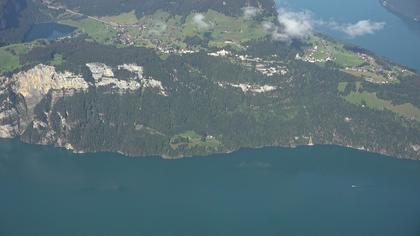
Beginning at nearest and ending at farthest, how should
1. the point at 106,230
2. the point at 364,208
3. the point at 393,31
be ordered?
the point at 106,230
the point at 364,208
the point at 393,31

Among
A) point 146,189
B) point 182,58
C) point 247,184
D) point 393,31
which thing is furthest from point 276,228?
point 393,31

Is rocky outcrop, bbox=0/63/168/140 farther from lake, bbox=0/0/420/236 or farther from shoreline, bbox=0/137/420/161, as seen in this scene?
lake, bbox=0/0/420/236

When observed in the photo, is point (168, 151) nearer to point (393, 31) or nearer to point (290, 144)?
point (290, 144)

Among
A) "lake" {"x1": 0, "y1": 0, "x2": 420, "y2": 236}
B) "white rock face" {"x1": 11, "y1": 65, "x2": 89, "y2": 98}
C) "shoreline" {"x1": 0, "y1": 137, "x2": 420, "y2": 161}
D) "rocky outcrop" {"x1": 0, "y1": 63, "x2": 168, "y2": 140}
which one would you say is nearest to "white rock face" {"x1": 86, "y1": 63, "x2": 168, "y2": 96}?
"rocky outcrop" {"x1": 0, "y1": 63, "x2": 168, "y2": 140}

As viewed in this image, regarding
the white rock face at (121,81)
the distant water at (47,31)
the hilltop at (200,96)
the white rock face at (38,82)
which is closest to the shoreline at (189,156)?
the hilltop at (200,96)

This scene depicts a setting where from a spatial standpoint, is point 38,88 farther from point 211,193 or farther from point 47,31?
point 47,31

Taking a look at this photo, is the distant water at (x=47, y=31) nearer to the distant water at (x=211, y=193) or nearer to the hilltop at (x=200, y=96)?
the hilltop at (x=200, y=96)

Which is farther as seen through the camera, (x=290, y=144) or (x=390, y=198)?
(x=290, y=144)
